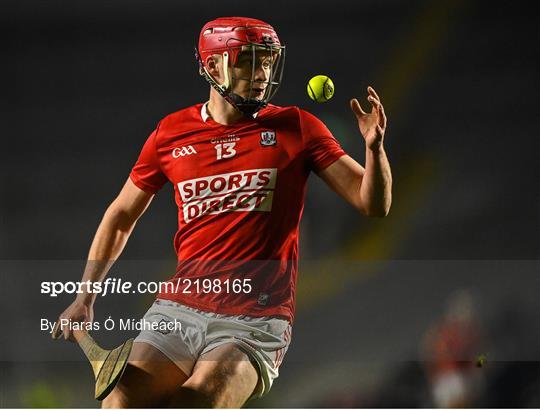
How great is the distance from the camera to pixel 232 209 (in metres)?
3.24

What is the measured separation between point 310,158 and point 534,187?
127 cm

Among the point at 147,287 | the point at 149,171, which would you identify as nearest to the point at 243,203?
the point at 149,171

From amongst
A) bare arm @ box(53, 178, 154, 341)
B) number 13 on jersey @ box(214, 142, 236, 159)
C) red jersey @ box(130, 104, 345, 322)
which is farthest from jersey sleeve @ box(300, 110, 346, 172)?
bare arm @ box(53, 178, 154, 341)

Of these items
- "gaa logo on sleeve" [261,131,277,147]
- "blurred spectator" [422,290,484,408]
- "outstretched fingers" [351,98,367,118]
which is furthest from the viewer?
"blurred spectator" [422,290,484,408]

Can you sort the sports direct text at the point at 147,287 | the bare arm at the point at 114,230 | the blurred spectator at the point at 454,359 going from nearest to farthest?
1. the sports direct text at the point at 147,287
2. the bare arm at the point at 114,230
3. the blurred spectator at the point at 454,359

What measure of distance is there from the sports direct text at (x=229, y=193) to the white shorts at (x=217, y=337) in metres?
0.39

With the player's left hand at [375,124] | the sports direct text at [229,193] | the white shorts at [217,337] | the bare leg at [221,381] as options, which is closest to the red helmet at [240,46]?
the sports direct text at [229,193]

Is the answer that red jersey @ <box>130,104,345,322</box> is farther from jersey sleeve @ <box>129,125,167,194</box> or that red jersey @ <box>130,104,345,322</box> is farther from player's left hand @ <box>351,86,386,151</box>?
player's left hand @ <box>351,86,386,151</box>

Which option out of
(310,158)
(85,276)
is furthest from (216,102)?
(85,276)

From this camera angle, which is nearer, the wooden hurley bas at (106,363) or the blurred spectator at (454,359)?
the wooden hurley bas at (106,363)

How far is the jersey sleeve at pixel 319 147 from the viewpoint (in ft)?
10.6

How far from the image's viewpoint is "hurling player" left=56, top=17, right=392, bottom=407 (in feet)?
9.80

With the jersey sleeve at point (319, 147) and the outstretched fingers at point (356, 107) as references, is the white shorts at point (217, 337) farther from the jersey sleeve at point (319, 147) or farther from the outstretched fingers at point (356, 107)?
the outstretched fingers at point (356, 107)

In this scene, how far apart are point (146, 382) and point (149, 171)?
34.6 inches
